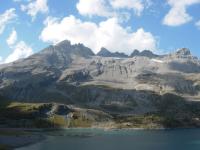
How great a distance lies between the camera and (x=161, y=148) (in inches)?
6240

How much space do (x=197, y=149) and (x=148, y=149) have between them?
20.2 meters

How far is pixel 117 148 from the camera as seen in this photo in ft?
511

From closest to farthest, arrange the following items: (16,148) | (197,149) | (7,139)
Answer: (16,148) < (197,149) < (7,139)

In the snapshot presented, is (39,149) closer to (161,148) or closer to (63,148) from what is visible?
(63,148)

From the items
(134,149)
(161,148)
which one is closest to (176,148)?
(161,148)

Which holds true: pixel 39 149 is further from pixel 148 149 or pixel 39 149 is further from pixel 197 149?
pixel 197 149

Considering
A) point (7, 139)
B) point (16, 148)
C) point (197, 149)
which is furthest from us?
point (7, 139)

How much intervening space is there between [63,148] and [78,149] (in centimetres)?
650

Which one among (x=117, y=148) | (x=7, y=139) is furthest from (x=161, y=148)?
(x=7, y=139)

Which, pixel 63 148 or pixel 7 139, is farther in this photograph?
pixel 7 139

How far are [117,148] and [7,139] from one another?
1969 inches

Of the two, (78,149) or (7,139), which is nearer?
(78,149)

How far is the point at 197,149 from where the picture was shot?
155 metres

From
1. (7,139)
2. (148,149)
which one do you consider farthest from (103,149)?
(7,139)
